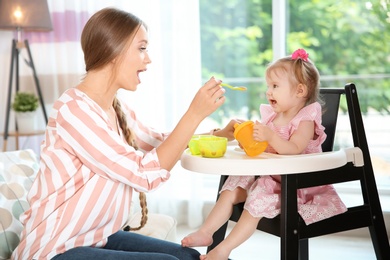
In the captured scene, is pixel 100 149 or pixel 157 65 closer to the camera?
pixel 100 149

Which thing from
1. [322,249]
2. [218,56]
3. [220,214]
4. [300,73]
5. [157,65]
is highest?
[218,56]

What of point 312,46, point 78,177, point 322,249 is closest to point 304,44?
Answer: point 312,46

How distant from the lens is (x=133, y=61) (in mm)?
1710

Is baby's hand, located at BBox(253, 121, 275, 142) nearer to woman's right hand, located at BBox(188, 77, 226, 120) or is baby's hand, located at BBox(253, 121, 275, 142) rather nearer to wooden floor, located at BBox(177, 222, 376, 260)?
woman's right hand, located at BBox(188, 77, 226, 120)

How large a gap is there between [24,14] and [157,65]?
2.64 feet

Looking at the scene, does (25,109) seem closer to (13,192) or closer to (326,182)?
(13,192)

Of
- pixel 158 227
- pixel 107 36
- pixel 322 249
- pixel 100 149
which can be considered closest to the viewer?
pixel 100 149

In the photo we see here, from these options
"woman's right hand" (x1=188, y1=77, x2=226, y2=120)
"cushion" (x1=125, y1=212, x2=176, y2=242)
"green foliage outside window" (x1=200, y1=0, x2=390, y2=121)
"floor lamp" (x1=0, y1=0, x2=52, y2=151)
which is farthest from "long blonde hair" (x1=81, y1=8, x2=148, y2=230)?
"green foliage outside window" (x1=200, y1=0, x2=390, y2=121)

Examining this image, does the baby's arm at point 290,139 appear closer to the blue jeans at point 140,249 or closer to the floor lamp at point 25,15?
the blue jeans at point 140,249

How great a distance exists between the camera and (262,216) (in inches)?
69.2

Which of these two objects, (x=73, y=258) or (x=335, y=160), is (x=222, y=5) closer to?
(x=335, y=160)

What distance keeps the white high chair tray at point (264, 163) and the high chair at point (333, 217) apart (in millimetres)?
59

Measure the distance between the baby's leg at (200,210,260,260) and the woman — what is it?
0.09 m

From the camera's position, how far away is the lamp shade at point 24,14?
3.44 meters
